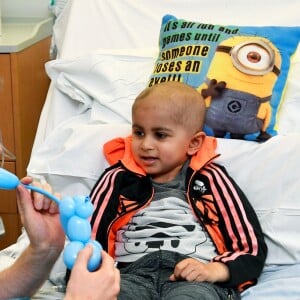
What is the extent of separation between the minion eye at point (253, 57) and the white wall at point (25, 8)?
3.74ft

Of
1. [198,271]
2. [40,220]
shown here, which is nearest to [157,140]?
[198,271]

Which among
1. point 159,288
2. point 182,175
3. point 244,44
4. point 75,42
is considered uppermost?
point 244,44

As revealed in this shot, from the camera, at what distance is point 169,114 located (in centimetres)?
140

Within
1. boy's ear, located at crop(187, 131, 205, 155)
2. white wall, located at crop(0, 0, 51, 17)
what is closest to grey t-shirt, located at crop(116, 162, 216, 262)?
boy's ear, located at crop(187, 131, 205, 155)

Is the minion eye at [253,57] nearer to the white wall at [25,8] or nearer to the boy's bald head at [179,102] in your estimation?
the boy's bald head at [179,102]

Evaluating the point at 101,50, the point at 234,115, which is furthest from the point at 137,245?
the point at 101,50

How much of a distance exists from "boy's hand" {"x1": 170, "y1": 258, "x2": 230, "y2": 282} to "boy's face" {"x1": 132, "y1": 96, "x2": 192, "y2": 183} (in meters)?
0.26

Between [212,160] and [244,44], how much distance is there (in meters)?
0.37

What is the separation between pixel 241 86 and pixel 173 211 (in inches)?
16.8

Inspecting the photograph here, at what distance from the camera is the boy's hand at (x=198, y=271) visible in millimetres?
1207

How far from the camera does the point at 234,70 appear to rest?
63.0 inches

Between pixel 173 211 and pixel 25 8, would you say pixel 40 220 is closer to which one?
pixel 173 211

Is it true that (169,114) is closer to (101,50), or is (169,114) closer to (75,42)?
(101,50)

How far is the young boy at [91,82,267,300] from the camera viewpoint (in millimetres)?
1244
